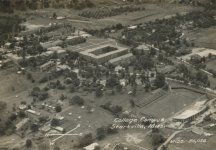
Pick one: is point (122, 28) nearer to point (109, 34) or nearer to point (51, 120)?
point (109, 34)

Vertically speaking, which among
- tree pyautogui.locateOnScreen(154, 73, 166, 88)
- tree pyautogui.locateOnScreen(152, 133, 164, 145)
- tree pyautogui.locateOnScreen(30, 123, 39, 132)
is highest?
tree pyautogui.locateOnScreen(154, 73, 166, 88)

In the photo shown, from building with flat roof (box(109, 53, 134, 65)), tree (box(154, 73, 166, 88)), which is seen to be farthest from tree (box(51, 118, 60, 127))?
building with flat roof (box(109, 53, 134, 65))

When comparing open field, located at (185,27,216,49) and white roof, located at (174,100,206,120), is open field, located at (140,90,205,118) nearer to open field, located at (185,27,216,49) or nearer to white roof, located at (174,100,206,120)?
white roof, located at (174,100,206,120)

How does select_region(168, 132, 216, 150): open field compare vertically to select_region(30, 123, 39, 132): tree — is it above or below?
above

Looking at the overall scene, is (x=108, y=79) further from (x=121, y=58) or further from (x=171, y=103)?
(x=171, y=103)

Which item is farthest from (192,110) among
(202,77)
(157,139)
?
(202,77)
